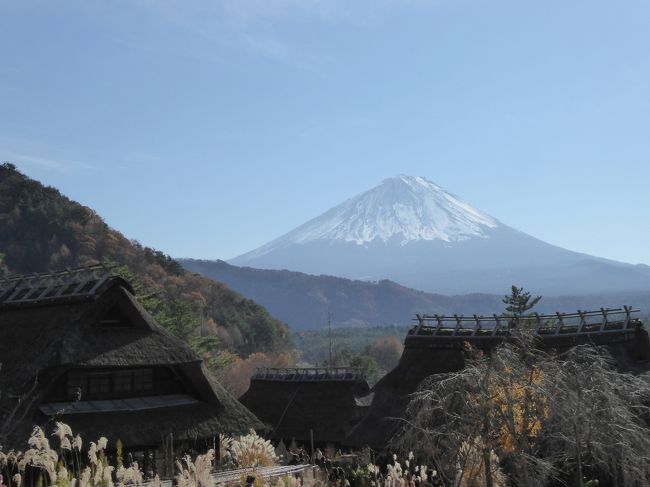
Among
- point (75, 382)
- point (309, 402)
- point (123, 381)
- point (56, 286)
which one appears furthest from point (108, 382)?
point (309, 402)

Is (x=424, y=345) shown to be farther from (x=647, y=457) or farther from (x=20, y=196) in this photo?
(x=20, y=196)

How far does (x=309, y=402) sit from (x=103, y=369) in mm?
14726

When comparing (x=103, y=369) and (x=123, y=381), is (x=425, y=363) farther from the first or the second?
(x=103, y=369)

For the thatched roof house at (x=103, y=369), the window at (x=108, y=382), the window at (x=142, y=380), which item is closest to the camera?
the thatched roof house at (x=103, y=369)

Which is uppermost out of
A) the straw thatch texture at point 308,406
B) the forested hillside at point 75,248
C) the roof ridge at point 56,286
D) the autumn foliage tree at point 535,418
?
the forested hillside at point 75,248

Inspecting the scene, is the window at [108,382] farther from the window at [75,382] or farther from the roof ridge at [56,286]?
the roof ridge at [56,286]

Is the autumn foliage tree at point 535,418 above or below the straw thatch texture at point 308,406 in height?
above

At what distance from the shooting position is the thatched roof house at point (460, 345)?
71.5 ft

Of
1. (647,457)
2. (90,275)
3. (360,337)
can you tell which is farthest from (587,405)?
(360,337)

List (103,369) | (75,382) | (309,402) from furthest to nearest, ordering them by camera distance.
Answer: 1. (309,402)
2. (103,369)
3. (75,382)

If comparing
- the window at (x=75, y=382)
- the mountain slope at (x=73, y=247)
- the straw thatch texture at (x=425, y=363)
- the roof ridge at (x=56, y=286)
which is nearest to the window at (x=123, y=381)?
the window at (x=75, y=382)

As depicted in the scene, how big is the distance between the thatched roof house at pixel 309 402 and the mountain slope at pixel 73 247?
48.8 m

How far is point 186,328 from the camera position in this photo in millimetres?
54750

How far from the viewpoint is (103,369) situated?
20047mm
